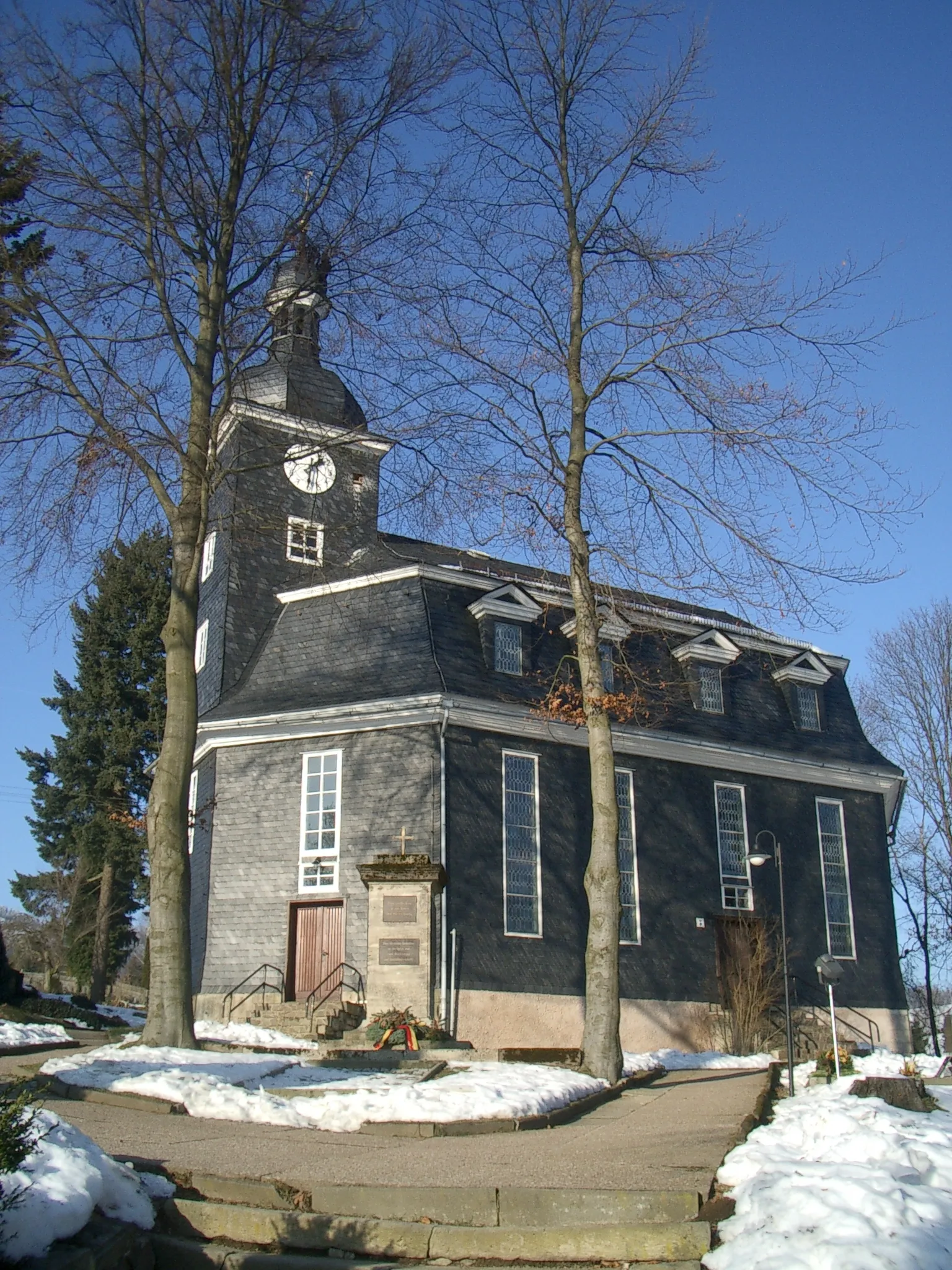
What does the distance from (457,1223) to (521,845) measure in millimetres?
14695

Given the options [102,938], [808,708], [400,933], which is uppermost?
[808,708]

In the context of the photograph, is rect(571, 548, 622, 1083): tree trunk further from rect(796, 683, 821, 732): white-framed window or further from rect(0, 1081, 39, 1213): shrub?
rect(796, 683, 821, 732): white-framed window

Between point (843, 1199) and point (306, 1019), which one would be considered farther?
point (306, 1019)

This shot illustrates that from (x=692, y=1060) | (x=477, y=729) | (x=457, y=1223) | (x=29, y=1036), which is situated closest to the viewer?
(x=457, y=1223)

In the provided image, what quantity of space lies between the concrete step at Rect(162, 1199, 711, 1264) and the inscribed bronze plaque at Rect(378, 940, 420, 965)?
10.8m

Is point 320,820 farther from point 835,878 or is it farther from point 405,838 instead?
point 835,878

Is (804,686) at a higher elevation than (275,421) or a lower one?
lower

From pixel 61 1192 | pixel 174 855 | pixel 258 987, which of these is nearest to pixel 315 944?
pixel 258 987

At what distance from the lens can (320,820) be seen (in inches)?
824

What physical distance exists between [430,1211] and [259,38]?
13098 millimetres

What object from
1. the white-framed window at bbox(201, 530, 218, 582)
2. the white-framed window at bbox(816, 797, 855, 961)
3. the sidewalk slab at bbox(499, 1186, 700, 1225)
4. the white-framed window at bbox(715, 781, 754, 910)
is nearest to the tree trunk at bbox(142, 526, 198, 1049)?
the sidewalk slab at bbox(499, 1186, 700, 1225)

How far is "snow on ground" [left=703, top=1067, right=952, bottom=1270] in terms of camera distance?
16.6ft

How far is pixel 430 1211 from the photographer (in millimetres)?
6352

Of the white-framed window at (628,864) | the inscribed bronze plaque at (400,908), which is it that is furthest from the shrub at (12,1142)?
the white-framed window at (628,864)
